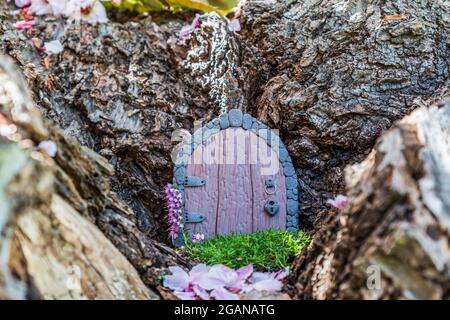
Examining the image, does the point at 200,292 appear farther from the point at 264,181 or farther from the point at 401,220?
the point at 264,181

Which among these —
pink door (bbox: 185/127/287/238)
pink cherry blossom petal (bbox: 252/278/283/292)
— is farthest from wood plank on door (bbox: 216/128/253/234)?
pink cherry blossom petal (bbox: 252/278/283/292)

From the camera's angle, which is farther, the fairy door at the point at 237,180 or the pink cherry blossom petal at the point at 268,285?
the fairy door at the point at 237,180

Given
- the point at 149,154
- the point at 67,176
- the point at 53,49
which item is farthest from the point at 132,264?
the point at 53,49

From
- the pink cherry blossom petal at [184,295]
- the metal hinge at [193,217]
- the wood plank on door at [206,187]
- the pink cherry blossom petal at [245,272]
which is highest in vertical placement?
the wood plank on door at [206,187]

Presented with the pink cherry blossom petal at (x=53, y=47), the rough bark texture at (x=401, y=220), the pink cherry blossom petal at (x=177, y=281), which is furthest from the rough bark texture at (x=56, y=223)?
the pink cherry blossom petal at (x=53, y=47)

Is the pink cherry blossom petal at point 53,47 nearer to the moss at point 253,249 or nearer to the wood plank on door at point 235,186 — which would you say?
the wood plank on door at point 235,186

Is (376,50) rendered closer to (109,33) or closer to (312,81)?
(312,81)
